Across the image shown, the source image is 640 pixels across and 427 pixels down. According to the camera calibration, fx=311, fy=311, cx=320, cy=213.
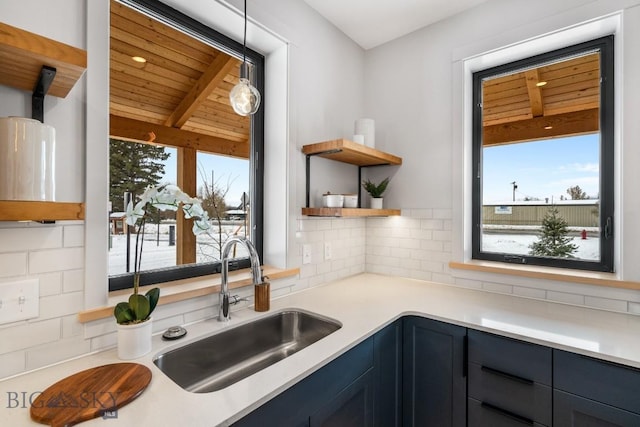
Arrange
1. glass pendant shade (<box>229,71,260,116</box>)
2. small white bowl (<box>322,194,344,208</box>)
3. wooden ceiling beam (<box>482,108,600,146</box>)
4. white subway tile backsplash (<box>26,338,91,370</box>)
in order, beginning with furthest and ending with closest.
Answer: small white bowl (<box>322,194,344,208</box>) < wooden ceiling beam (<box>482,108,600,146</box>) < glass pendant shade (<box>229,71,260,116</box>) < white subway tile backsplash (<box>26,338,91,370</box>)

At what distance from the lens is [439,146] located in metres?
2.12

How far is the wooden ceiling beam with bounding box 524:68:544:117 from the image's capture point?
6.37 feet

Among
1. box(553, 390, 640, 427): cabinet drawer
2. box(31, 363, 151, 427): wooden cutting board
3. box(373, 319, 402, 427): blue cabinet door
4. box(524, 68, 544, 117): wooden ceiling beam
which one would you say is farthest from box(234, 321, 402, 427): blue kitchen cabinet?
box(524, 68, 544, 117): wooden ceiling beam

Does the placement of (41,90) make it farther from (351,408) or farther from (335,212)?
(351,408)

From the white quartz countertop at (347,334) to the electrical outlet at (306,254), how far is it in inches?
7.4

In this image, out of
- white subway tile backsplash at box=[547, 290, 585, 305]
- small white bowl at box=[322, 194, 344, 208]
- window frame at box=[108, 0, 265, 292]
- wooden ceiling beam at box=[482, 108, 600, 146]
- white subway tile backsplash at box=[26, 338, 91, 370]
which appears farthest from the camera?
small white bowl at box=[322, 194, 344, 208]

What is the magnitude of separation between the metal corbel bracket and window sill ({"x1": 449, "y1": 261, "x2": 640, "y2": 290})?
2.13 m

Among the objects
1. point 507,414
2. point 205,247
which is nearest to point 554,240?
point 507,414

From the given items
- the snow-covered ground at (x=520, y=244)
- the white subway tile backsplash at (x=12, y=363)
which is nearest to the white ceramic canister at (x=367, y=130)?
the snow-covered ground at (x=520, y=244)

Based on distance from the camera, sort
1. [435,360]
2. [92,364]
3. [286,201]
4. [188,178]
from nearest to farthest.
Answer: [92,364] → [435,360] → [188,178] → [286,201]

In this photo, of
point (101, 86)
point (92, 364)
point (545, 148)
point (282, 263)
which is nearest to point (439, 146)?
point (545, 148)

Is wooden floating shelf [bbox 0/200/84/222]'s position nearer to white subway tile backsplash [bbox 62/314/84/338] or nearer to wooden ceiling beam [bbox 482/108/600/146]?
white subway tile backsplash [bbox 62/314/84/338]

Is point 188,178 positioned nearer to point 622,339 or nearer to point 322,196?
point 322,196

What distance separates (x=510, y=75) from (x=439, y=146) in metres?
0.63
